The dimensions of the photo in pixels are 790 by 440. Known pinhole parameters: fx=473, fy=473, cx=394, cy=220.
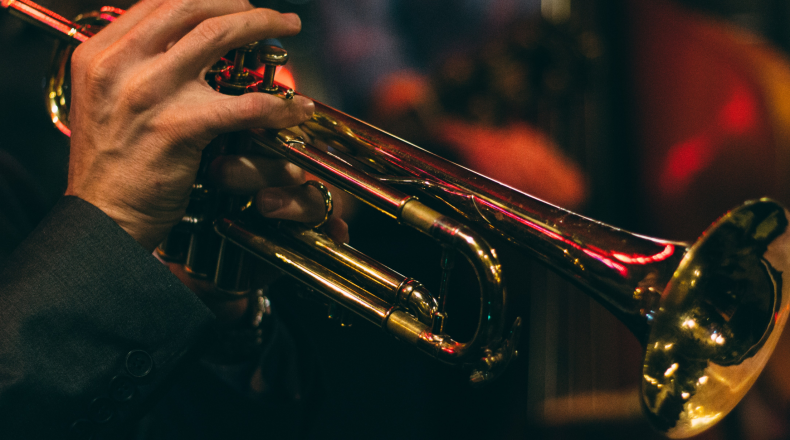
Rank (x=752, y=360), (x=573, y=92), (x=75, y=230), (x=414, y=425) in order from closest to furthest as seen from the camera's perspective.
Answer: (x=75, y=230)
(x=752, y=360)
(x=414, y=425)
(x=573, y=92)

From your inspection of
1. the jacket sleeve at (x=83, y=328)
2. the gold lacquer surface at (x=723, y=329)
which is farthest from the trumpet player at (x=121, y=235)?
the gold lacquer surface at (x=723, y=329)

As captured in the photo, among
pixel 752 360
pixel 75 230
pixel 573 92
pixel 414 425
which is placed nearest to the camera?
pixel 75 230

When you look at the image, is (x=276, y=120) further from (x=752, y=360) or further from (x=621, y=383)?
(x=621, y=383)

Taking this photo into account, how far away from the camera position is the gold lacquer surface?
0.62 m

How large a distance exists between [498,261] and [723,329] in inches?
13.5

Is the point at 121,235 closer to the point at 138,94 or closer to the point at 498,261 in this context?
the point at 138,94

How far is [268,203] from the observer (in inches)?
26.7

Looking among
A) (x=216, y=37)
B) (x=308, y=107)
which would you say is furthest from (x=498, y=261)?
(x=216, y=37)

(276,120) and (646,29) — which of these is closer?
(276,120)

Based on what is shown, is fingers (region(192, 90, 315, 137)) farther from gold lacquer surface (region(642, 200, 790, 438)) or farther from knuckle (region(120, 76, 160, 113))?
gold lacquer surface (region(642, 200, 790, 438))

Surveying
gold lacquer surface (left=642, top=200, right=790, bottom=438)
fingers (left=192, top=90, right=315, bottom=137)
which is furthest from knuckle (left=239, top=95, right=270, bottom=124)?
gold lacquer surface (left=642, top=200, right=790, bottom=438)

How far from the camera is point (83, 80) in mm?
577

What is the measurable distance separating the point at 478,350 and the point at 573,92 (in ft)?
4.90

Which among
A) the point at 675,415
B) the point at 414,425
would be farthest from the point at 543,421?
the point at 675,415
